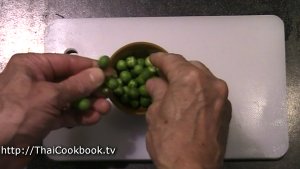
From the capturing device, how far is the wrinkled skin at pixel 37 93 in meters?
0.81

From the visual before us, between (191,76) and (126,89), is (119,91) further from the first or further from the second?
(191,76)

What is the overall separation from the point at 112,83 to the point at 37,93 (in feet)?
0.63

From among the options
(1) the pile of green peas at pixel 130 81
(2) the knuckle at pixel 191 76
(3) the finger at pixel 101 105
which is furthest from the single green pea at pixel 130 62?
(2) the knuckle at pixel 191 76

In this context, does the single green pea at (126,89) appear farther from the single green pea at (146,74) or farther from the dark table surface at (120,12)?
the dark table surface at (120,12)

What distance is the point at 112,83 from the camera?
94 centimetres

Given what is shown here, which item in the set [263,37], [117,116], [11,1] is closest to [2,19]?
[11,1]

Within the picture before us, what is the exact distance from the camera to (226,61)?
1.11m

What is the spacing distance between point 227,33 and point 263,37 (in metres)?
0.10

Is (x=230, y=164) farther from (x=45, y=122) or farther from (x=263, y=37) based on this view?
(x=45, y=122)

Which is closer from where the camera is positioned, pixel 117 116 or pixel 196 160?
pixel 196 160

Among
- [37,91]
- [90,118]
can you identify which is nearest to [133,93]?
[90,118]

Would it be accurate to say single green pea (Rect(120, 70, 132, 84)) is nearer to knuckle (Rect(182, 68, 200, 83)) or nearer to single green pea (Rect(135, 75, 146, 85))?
single green pea (Rect(135, 75, 146, 85))

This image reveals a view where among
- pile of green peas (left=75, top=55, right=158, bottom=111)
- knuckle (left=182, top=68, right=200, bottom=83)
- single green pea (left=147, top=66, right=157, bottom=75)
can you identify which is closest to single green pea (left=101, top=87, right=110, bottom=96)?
pile of green peas (left=75, top=55, right=158, bottom=111)

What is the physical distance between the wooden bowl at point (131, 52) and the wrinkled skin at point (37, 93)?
35 millimetres
